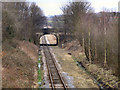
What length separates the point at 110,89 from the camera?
10.8m

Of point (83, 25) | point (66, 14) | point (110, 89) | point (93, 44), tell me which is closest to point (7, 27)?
point (83, 25)

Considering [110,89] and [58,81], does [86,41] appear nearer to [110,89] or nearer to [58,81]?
[58,81]

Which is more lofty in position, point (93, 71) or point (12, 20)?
point (12, 20)

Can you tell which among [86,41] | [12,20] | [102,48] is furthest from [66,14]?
[102,48]

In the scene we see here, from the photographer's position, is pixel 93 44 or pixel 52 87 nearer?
pixel 52 87

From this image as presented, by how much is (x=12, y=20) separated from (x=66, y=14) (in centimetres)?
1942

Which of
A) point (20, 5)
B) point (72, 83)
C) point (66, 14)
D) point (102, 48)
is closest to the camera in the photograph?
point (72, 83)

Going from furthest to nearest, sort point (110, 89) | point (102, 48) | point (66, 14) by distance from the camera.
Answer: point (66, 14), point (102, 48), point (110, 89)

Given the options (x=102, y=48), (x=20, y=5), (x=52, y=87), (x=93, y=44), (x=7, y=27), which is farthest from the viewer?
(x=20, y=5)

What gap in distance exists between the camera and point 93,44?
57.7 feet

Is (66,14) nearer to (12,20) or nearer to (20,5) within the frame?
(20,5)

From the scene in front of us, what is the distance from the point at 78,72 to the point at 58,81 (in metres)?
3.28

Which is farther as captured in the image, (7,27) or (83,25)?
(7,27)

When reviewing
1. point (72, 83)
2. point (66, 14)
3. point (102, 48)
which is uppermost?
point (66, 14)
